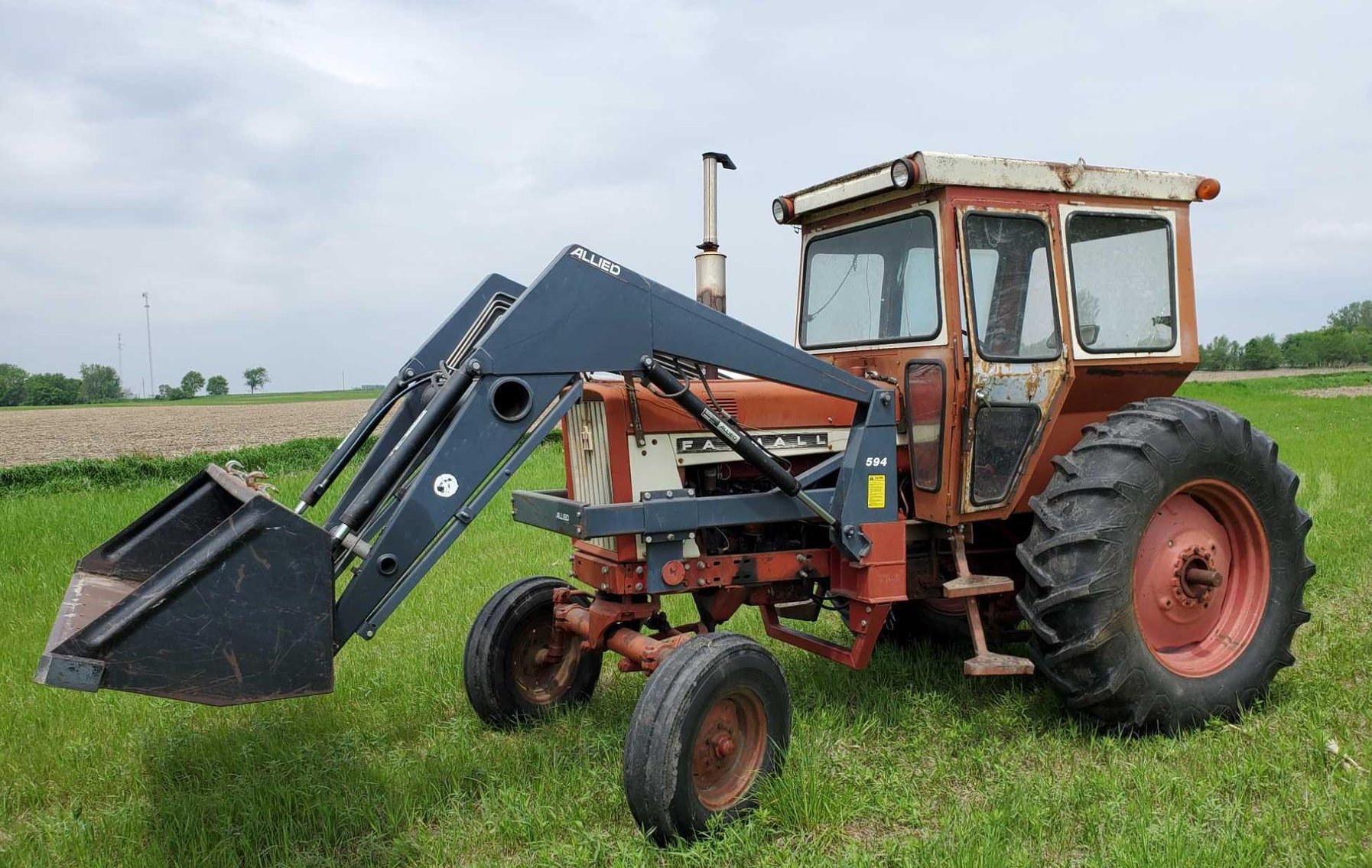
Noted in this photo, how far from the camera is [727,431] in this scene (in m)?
3.70

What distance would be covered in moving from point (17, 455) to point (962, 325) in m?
21.6

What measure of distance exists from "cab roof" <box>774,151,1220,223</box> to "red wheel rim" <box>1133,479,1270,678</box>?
5.03ft

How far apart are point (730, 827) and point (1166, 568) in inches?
97.7

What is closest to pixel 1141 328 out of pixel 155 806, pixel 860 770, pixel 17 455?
pixel 860 770

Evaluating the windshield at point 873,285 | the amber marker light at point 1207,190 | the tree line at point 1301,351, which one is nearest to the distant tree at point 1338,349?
the tree line at point 1301,351

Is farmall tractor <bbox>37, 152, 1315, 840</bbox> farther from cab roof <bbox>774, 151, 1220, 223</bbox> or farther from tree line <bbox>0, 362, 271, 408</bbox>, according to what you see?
tree line <bbox>0, 362, 271, 408</bbox>

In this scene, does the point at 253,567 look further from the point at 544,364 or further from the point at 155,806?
the point at 155,806

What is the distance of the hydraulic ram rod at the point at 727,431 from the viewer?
3582mm

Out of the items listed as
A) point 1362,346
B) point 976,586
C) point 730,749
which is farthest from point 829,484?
point 1362,346

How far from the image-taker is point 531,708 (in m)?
4.69

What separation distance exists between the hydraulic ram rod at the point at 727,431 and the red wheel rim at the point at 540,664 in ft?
5.00

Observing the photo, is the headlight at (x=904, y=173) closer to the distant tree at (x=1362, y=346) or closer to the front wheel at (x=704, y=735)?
the front wheel at (x=704, y=735)

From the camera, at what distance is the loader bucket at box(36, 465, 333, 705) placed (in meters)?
2.67

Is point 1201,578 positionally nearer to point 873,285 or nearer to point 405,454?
point 873,285
